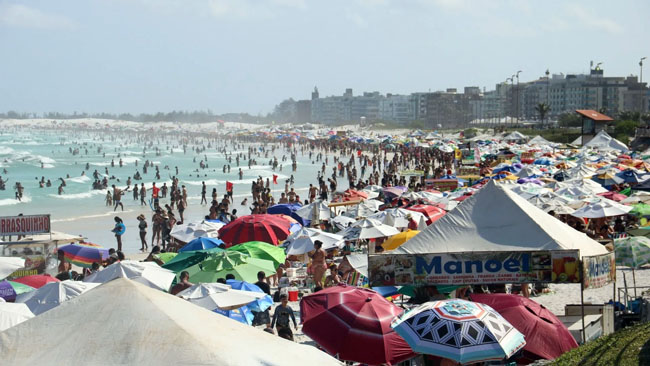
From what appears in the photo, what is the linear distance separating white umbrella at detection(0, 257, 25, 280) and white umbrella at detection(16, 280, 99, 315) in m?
1.89

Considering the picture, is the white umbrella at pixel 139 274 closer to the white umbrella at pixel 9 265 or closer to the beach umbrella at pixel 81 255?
the white umbrella at pixel 9 265

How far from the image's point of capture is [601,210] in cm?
1556

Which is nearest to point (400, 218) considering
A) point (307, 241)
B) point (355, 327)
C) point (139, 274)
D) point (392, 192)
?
point (307, 241)

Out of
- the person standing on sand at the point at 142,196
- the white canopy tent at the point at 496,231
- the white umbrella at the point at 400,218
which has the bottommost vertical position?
the person standing on sand at the point at 142,196

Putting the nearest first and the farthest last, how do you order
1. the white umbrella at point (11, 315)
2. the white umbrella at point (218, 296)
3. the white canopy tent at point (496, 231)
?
1. the white umbrella at point (11, 315)
2. the white canopy tent at point (496, 231)
3. the white umbrella at point (218, 296)

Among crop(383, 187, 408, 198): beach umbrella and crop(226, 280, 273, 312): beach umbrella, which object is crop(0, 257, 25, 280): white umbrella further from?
crop(383, 187, 408, 198): beach umbrella

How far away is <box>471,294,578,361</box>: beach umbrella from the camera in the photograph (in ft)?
22.5

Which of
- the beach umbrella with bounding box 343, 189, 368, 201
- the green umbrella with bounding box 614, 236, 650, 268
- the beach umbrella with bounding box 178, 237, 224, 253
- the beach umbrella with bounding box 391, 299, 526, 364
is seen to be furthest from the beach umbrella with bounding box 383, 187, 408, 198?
the beach umbrella with bounding box 391, 299, 526, 364

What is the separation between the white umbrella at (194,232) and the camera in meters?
15.7

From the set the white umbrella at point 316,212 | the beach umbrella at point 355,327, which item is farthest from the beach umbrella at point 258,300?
the white umbrella at point 316,212

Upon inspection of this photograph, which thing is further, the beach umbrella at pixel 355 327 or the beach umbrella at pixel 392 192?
the beach umbrella at pixel 392 192

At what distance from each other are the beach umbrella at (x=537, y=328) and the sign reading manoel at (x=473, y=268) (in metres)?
0.84

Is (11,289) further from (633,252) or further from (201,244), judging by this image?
(633,252)

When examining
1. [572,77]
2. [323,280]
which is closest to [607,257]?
[323,280]
